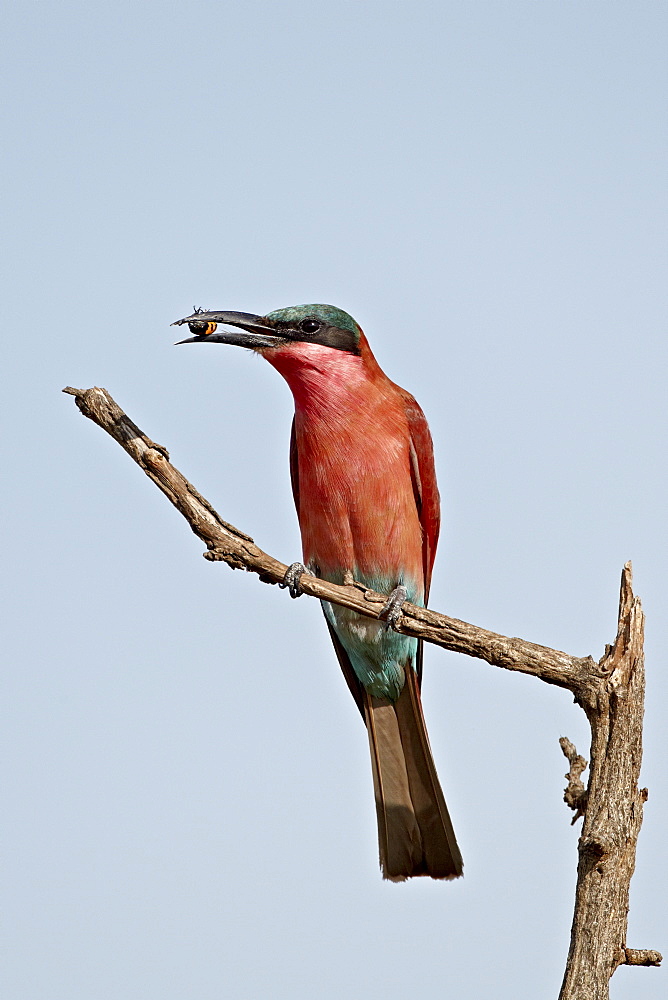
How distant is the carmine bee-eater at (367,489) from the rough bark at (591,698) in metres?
0.94

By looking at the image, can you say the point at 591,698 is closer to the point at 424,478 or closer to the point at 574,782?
the point at 574,782

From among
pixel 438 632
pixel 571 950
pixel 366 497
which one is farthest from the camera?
pixel 366 497

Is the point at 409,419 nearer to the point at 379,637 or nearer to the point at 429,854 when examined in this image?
the point at 379,637

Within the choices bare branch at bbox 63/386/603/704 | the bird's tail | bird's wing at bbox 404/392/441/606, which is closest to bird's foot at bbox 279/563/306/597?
bare branch at bbox 63/386/603/704

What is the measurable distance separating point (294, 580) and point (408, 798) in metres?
1.55

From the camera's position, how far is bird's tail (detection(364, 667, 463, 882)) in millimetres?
5445

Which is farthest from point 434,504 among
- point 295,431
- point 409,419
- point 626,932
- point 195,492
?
point 626,932

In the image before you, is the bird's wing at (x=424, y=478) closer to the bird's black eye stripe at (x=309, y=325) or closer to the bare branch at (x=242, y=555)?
the bird's black eye stripe at (x=309, y=325)

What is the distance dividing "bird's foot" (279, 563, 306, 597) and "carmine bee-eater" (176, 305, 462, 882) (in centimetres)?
45

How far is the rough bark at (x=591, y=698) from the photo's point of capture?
13.6 ft

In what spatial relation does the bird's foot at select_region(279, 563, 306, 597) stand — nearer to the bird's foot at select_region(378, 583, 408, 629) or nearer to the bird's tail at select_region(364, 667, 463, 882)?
the bird's foot at select_region(378, 583, 408, 629)

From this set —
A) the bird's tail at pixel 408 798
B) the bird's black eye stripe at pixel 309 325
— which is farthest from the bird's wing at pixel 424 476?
the bird's tail at pixel 408 798

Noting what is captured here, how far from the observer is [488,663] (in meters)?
4.43

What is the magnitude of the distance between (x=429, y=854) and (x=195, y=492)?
8.06 feet
